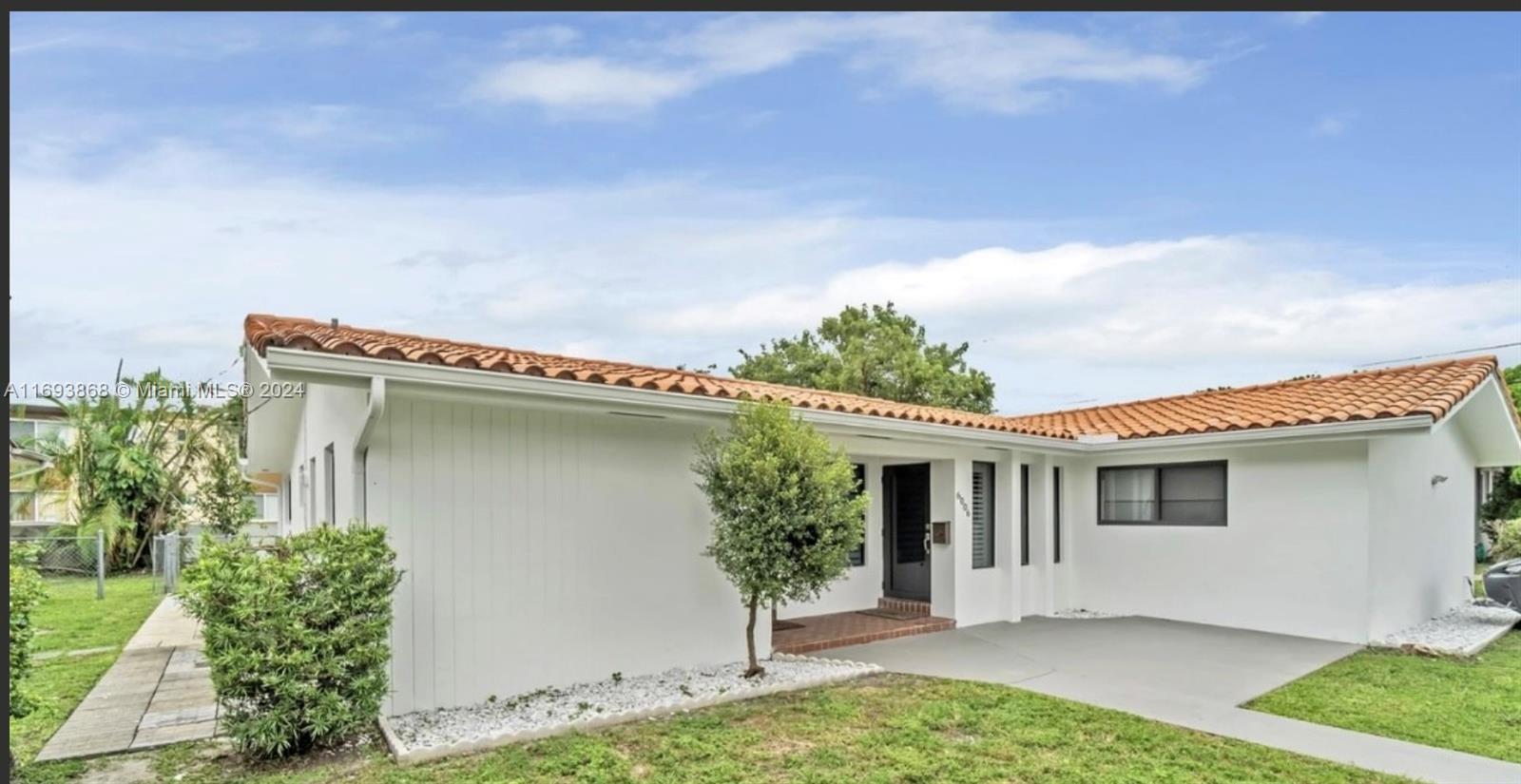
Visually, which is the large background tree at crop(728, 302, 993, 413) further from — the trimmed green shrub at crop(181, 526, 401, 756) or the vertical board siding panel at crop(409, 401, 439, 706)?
the trimmed green shrub at crop(181, 526, 401, 756)

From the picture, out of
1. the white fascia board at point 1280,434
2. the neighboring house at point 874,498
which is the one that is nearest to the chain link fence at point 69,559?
the neighboring house at point 874,498

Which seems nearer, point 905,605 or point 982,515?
point 982,515

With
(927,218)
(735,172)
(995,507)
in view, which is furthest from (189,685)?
(927,218)

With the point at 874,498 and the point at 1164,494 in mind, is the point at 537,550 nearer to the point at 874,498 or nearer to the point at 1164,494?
the point at 874,498

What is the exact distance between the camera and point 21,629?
5336 mm

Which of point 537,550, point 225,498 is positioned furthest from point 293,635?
point 225,498

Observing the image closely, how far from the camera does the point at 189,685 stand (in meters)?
8.45

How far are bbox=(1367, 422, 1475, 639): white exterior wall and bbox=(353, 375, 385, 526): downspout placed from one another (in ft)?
36.9

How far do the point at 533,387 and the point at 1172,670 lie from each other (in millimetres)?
7326

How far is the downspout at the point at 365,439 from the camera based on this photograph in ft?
20.0

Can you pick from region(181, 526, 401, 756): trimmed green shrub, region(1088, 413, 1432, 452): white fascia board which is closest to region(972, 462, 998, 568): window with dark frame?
region(1088, 413, 1432, 452): white fascia board

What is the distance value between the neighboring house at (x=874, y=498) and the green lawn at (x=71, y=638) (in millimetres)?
2627

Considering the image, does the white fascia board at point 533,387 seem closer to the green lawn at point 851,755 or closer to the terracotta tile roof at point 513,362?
the terracotta tile roof at point 513,362

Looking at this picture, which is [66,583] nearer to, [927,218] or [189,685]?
[189,685]
